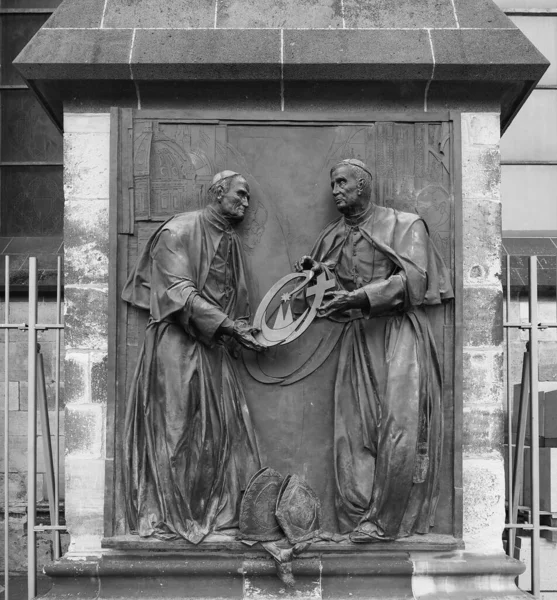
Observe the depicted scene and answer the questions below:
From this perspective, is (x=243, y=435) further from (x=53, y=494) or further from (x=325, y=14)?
(x=325, y=14)

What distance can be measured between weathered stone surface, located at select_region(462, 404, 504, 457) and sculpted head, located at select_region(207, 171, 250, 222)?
1.98m

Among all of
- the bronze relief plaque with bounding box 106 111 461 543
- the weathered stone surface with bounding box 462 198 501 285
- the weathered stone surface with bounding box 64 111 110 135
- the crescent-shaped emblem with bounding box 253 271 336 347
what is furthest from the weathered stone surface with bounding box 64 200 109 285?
the weathered stone surface with bounding box 462 198 501 285

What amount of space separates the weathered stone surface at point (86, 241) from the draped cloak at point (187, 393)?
0.89 ft

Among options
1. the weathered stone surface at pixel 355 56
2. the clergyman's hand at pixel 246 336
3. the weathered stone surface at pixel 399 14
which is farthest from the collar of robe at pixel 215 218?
the weathered stone surface at pixel 399 14

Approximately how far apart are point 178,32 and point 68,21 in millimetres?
760

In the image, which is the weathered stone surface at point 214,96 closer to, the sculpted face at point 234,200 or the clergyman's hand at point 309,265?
the sculpted face at point 234,200

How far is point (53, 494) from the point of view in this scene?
8.12m

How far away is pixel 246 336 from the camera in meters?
7.10

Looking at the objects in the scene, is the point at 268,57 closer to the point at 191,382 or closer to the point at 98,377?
the point at 191,382

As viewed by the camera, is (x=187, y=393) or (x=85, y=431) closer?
(x=187, y=393)

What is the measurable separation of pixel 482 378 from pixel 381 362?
2.34 feet

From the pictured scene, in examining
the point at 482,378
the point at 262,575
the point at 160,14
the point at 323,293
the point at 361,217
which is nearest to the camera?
the point at 262,575

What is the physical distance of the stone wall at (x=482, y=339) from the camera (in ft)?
24.1

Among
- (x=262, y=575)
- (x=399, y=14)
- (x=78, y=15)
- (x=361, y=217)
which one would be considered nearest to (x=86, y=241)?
(x=78, y=15)
